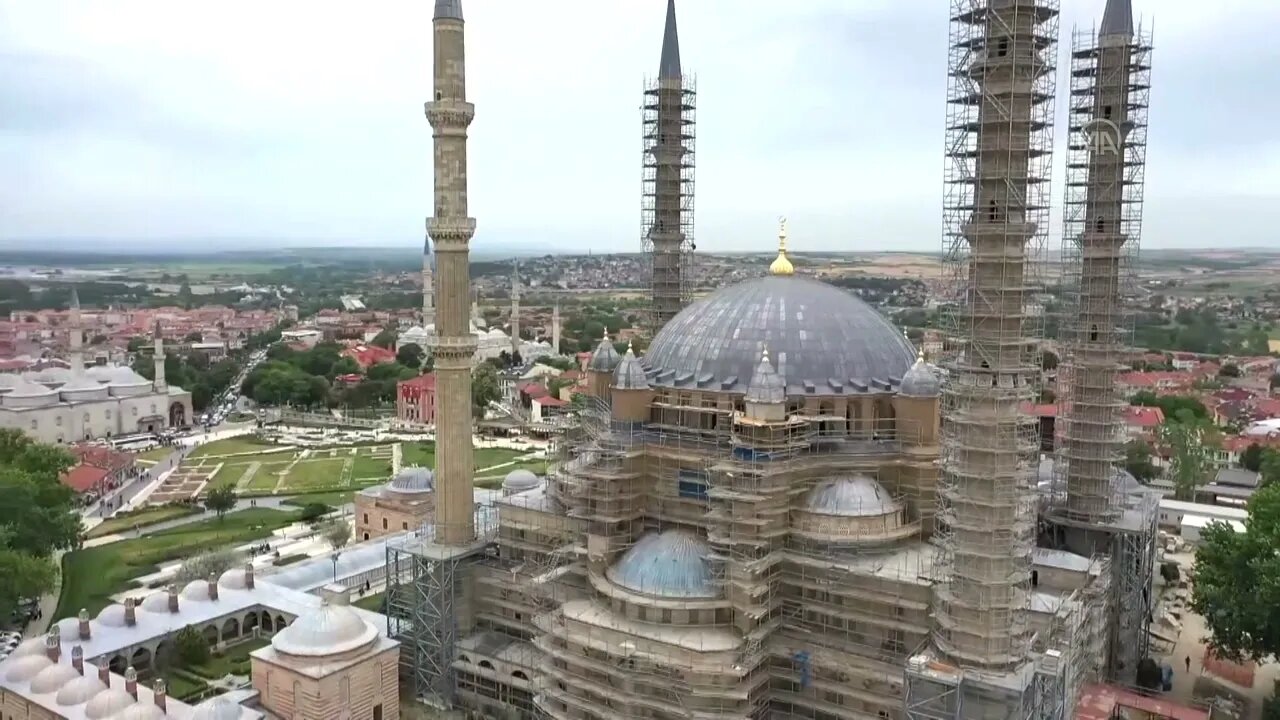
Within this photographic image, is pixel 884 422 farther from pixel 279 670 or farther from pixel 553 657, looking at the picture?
pixel 279 670

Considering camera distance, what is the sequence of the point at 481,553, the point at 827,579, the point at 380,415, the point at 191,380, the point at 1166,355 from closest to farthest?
1. the point at 827,579
2. the point at 481,553
3. the point at 380,415
4. the point at 191,380
5. the point at 1166,355

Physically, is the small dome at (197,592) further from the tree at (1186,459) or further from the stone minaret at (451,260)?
the tree at (1186,459)

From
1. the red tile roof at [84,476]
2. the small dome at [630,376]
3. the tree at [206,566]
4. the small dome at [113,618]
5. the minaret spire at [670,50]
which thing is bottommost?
the tree at [206,566]

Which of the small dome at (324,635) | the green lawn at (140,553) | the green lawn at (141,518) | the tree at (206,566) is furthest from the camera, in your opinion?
the green lawn at (141,518)

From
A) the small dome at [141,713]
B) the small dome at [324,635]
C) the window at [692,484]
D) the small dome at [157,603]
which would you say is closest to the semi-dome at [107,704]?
the small dome at [141,713]

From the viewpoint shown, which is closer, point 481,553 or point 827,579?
point 827,579

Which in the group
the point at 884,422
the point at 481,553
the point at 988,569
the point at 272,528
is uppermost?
the point at 884,422

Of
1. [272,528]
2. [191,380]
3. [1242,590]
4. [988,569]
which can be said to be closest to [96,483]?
[272,528]
